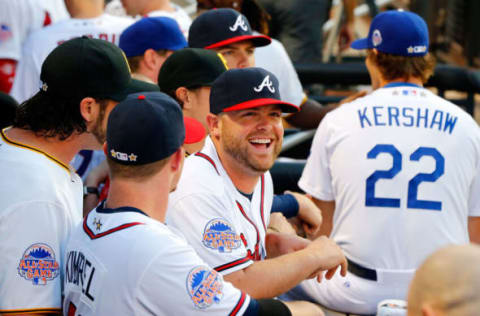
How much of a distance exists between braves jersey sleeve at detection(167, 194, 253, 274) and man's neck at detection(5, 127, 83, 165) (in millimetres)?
408

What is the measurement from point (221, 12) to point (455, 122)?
1408mm

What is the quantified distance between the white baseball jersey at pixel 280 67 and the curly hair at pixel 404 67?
1.06m

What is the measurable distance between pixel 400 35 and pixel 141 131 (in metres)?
2.15

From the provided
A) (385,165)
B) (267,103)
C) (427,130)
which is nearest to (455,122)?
(427,130)

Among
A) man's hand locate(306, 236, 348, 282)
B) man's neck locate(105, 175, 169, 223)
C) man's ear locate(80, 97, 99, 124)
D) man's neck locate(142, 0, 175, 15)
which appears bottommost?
man's hand locate(306, 236, 348, 282)

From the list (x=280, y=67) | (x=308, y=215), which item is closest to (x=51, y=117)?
(x=308, y=215)

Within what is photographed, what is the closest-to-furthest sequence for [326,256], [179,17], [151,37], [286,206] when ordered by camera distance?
[326,256]
[286,206]
[151,37]
[179,17]

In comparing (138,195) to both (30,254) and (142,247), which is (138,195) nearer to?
(142,247)

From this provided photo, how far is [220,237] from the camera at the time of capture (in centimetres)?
243

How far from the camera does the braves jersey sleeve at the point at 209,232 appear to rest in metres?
2.41

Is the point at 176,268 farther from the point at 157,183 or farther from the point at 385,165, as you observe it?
the point at 385,165

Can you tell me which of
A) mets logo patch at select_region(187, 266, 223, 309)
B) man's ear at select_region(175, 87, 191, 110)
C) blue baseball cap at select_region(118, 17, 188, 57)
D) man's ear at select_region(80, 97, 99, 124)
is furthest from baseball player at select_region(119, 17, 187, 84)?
mets logo patch at select_region(187, 266, 223, 309)

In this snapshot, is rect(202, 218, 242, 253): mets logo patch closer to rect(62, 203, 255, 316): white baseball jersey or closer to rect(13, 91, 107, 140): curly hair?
rect(62, 203, 255, 316): white baseball jersey

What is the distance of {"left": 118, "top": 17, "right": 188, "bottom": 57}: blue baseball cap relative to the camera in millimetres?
3752
